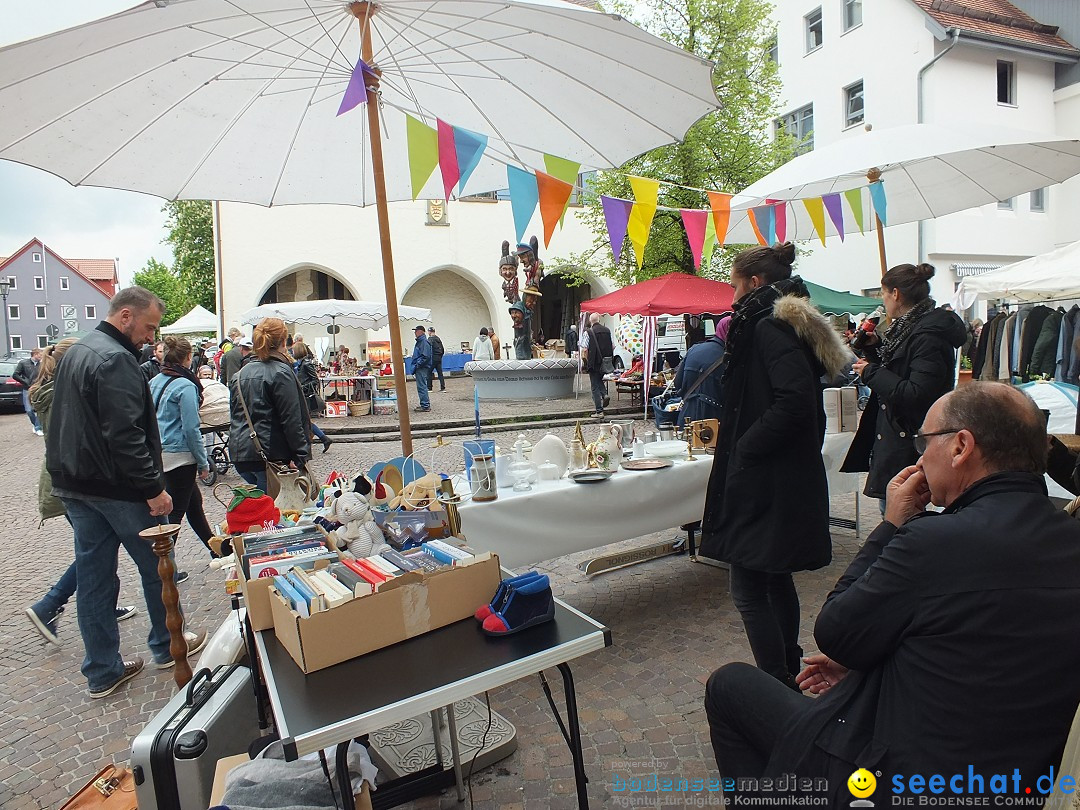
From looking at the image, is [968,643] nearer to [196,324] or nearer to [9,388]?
[196,324]

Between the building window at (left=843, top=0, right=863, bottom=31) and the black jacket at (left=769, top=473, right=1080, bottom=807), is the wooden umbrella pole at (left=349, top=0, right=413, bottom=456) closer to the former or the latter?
the black jacket at (left=769, top=473, right=1080, bottom=807)

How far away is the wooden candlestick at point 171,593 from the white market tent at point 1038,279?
9.56m

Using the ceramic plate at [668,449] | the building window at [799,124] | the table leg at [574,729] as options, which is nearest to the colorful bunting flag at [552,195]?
the ceramic plate at [668,449]

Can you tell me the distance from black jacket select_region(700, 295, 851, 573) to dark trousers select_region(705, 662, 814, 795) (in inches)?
31.4

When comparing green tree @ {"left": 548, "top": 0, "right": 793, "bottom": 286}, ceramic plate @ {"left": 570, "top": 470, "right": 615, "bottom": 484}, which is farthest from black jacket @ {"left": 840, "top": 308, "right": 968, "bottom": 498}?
green tree @ {"left": 548, "top": 0, "right": 793, "bottom": 286}

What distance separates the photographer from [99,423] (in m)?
2.97

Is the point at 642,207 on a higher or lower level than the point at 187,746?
higher

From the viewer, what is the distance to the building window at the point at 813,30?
766 inches

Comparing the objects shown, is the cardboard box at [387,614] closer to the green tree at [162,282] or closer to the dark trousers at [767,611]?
the dark trousers at [767,611]

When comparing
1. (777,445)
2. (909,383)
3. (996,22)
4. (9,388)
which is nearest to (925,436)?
(777,445)

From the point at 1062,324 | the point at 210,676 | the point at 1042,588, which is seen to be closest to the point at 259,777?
the point at 210,676

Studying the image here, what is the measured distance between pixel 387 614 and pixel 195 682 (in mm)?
982

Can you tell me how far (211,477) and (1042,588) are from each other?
28.7 feet

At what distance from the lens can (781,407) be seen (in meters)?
2.44
